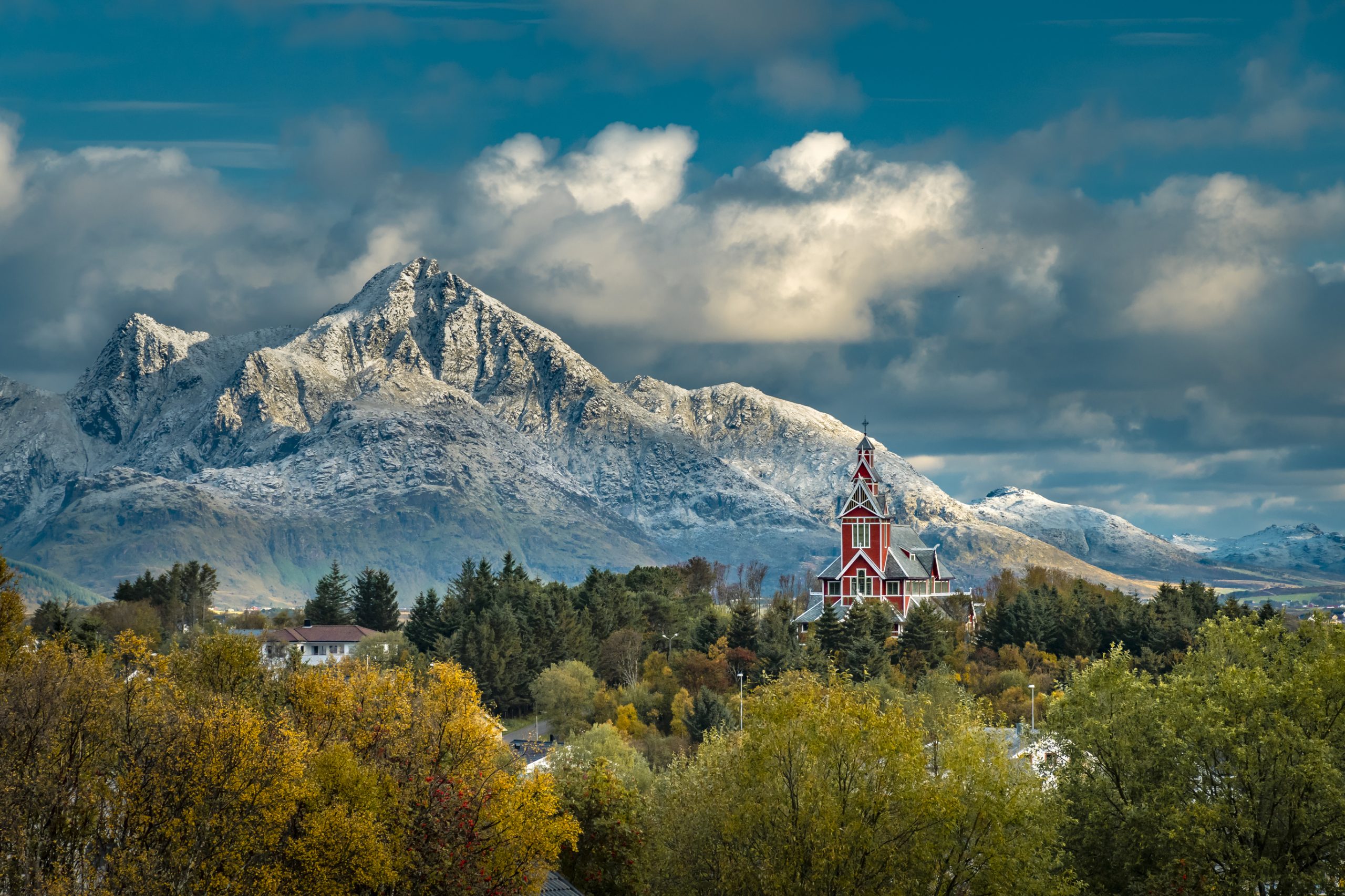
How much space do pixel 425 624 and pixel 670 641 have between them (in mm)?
35067

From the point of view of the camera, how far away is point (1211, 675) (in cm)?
6006

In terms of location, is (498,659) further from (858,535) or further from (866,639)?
(858,535)

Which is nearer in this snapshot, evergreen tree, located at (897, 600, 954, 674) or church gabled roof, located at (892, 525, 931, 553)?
evergreen tree, located at (897, 600, 954, 674)

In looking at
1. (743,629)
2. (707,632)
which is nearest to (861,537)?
(707,632)

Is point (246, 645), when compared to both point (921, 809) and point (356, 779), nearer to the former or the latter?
point (356, 779)

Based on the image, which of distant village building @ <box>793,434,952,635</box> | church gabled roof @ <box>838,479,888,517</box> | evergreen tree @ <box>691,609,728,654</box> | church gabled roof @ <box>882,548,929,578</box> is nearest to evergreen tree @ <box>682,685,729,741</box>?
evergreen tree @ <box>691,609,728,654</box>

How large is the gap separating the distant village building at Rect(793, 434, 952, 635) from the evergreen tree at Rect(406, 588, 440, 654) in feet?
154

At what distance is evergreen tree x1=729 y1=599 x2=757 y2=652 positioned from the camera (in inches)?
5463

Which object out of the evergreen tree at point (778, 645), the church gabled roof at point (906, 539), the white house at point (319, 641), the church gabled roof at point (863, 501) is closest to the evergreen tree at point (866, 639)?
the evergreen tree at point (778, 645)

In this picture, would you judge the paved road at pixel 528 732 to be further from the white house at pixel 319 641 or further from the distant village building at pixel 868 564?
the white house at pixel 319 641

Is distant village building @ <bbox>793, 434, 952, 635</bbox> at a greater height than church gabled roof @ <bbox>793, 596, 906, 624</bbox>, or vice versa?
distant village building @ <bbox>793, 434, 952, 635</bbox>

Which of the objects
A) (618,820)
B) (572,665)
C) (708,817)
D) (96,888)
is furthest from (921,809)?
(572,665)

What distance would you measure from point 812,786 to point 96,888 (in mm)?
28206

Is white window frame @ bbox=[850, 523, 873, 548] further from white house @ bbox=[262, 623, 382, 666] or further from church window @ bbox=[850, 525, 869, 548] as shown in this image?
white house @ bbox=[262, 623, 382, 666]
